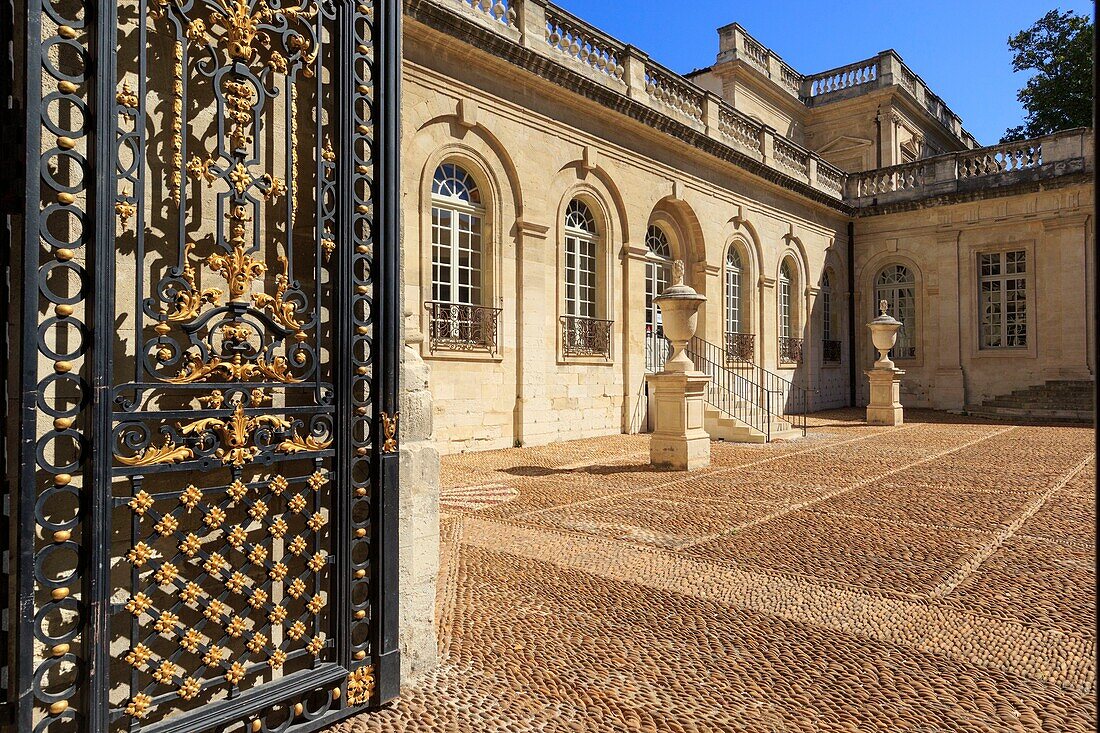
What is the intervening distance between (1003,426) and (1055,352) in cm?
461

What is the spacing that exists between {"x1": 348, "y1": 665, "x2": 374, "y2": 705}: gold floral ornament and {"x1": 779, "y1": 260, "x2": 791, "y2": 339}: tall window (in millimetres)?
17842

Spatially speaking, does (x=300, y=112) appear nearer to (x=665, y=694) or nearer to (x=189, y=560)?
(x=189, y=560)

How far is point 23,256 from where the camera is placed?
1.89 meters

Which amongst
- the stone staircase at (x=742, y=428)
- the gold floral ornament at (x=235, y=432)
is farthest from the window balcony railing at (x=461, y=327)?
the gold floral ornament at (x=235, y=432)

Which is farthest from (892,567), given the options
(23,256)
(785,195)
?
(785,195)

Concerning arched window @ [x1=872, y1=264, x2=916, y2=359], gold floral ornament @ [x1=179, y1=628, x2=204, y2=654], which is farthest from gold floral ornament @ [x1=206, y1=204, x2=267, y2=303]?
arched window @ [x1=872, y1=264, x2=916, y2=359]

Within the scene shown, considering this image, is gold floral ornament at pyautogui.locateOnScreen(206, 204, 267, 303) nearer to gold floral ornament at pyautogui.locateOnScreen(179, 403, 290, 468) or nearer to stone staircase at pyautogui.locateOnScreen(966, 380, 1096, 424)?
gold floral ornament at pyautogui.locateOnScreen(179, 403, 290, 468)

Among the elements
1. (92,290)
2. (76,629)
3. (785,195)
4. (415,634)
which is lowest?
(415,634)

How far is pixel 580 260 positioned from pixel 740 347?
235 inches

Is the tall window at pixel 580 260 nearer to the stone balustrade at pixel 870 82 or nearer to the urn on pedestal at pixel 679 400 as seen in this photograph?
the urn on pedestal at pixel 679 400

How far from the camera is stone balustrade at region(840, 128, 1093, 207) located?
18.2 m

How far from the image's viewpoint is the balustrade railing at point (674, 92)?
1454cm

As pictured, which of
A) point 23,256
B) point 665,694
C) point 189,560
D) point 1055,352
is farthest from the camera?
point 1055,352

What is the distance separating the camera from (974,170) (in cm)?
1988
